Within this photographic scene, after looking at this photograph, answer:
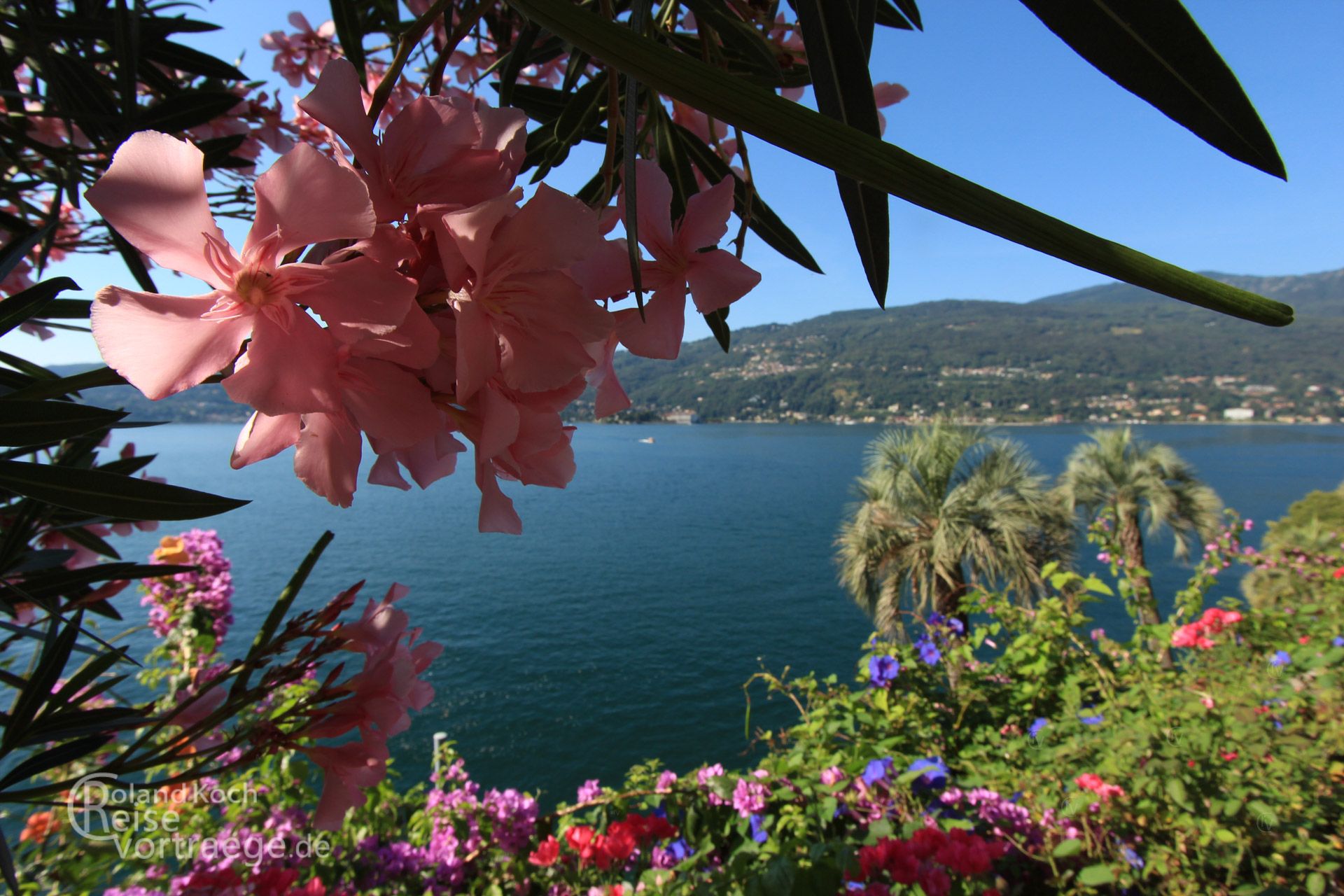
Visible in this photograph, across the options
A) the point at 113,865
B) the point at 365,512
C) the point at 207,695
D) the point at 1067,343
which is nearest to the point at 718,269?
the point at 207,695

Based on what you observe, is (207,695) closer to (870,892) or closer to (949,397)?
(870,892)

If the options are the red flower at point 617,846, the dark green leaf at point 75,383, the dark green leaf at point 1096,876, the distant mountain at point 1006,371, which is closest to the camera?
the dark green leaf at point 75,383

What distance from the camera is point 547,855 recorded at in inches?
70.7

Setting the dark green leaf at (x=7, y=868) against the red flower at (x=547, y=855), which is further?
the red flower at (x=547, y=855)

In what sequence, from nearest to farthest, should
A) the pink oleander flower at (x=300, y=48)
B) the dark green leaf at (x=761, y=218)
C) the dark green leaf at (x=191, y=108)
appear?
1. the dark green leaf at (x=761, y=218)
2. the dark green leaf at (x=191, y=108)
3. the pink oleander flower at (x=300, y=48)

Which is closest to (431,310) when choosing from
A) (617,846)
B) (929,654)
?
(617,846)

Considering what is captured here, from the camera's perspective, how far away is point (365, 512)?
29625mm

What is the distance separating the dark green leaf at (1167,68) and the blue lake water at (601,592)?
572cm

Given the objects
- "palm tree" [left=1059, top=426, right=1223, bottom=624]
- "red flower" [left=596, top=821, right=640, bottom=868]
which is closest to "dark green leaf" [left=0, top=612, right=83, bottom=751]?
"red flower" [left=596, top=821, right=640, bottom=868]

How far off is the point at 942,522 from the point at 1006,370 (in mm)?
57993

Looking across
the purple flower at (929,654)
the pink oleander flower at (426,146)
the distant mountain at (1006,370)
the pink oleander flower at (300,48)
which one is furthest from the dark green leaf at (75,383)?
the distant mountain at (1006,370)

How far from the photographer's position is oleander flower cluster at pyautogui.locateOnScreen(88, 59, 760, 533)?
240 mm

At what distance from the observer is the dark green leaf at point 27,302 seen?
1.42ft

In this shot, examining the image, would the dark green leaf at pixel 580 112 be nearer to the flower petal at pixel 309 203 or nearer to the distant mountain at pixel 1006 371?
the flower petal at pixel 309 203
